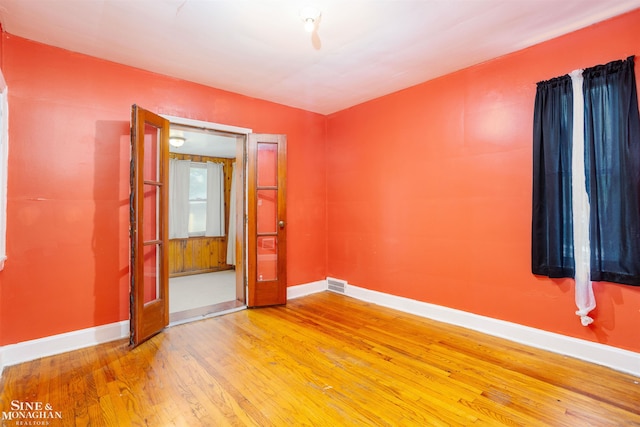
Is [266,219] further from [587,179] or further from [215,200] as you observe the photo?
[587,179]

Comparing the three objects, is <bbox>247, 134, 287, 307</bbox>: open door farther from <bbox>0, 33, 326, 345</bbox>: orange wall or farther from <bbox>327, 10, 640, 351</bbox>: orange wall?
<bbox>0, 33, 326, 345</bbox>: orange wall

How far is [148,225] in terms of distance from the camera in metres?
3.23

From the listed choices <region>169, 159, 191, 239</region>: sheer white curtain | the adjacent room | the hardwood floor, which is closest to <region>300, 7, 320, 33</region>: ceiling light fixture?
the adjacent room

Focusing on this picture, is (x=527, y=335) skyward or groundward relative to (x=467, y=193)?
groundward

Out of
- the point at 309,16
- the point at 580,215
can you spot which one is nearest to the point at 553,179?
the point at 580,215

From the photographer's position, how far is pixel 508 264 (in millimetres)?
3020

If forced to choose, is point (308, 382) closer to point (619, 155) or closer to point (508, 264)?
point (508, 264)

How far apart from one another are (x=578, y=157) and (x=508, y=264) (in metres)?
1.11

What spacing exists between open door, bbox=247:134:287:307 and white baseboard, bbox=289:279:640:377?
142 centimetres

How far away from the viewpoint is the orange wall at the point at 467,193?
8.55 ft

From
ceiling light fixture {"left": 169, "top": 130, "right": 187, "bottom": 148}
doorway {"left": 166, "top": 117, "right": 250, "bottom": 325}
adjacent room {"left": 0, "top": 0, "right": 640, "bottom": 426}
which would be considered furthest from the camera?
doorway {"left": 166, "top": 117, "right": 250, "bottom": 325}

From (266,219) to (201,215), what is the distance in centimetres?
330

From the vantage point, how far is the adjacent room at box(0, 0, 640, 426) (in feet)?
7.23
